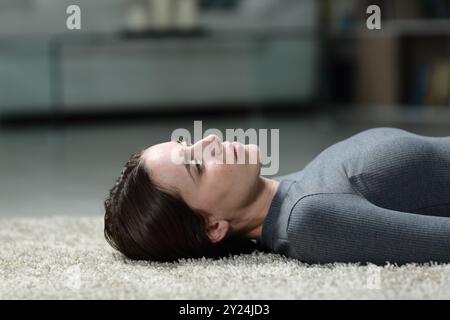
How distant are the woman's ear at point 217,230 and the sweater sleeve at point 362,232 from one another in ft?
0.44

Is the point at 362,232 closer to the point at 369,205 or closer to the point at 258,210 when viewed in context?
the point at 369,205

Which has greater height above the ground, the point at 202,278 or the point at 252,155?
the point at 252,155

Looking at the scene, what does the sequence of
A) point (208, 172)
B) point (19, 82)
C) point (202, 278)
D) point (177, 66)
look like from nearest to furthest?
1. point (202, 278)
2. point (208, 172)
3. point (19, 82)
4. point (177, 66)

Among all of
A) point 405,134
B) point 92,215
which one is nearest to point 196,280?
point 405,134

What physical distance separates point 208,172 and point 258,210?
145 mm

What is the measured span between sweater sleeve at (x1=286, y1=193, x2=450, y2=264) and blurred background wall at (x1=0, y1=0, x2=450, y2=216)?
9.29 ft

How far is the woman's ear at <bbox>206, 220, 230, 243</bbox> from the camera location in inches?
62.2

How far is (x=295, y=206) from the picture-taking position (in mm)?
1517

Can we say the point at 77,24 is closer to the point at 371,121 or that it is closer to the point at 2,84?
the point at 2,84

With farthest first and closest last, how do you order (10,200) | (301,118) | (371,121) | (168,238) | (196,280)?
1. (301,118)
2. (371,121)
3. (10,200)
4. (168,238)
5. (196,280)

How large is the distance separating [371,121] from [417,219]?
381 cm

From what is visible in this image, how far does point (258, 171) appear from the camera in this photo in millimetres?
1561

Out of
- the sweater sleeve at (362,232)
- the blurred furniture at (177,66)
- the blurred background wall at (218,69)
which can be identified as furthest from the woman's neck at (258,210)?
the blurred furniture at (177,66)

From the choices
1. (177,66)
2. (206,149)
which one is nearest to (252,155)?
(206,149)
